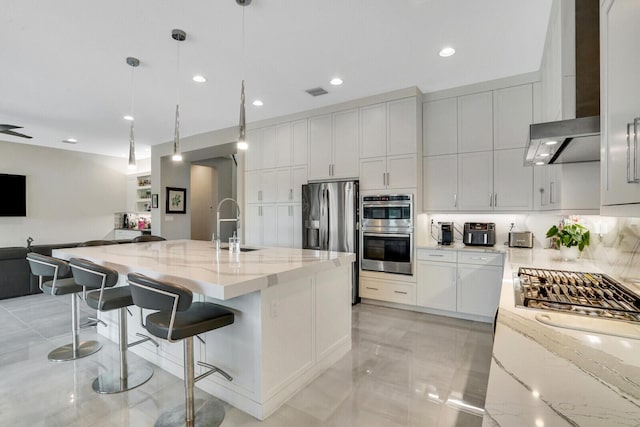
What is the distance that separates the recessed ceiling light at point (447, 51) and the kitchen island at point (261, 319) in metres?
2.24

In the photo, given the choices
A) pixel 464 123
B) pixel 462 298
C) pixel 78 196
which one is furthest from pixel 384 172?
pixel 78 196

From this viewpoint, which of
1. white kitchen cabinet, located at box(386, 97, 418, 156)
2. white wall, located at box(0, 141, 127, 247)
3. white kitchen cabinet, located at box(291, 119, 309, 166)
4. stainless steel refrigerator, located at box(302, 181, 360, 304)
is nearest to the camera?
white kitchen cabinet, located at box(386, 97, 418, 156)

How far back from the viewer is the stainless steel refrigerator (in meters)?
4.39

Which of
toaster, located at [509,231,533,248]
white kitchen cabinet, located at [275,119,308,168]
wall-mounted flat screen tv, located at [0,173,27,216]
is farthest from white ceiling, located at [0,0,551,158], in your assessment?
wall-mounted flat screen tv, located at [0,173,27,216]

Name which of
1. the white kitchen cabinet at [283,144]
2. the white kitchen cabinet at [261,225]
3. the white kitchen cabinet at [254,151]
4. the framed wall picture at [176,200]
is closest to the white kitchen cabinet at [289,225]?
the white kitchen cabinet at [261,225]

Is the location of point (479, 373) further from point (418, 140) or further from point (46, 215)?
point (46, 215)

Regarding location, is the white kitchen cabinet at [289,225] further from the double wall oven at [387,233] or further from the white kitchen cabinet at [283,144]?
the double wall oven at [387,233]

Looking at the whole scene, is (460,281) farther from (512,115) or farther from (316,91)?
(316,91)

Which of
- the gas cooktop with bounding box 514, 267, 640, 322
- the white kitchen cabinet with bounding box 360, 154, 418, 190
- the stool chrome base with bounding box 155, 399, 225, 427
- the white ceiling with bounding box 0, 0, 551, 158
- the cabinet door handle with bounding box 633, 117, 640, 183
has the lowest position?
the stool chrome base with bounding box 155, 399, 225, 427

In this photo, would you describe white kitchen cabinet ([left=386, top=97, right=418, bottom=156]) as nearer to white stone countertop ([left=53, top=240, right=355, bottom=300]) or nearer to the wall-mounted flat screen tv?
white stone countertop ([left=53, top=240, right=355, bottom=300])

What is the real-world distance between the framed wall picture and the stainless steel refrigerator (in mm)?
4071

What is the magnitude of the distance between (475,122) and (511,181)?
83cm

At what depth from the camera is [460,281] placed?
375 cm

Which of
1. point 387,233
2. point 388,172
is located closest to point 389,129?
point 388,172
